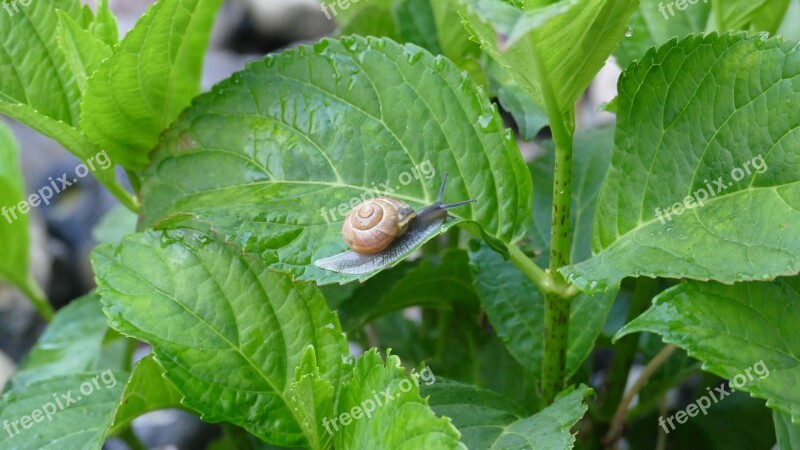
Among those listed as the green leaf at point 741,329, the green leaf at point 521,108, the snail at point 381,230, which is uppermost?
the green leaf at point 521,108

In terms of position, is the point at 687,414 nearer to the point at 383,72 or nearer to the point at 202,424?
the point at 383,72

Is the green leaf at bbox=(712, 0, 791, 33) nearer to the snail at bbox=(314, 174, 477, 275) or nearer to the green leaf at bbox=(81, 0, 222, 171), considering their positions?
the snail at bbox=(314, 174, 477, 275)

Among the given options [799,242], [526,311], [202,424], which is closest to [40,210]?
[202,424]
